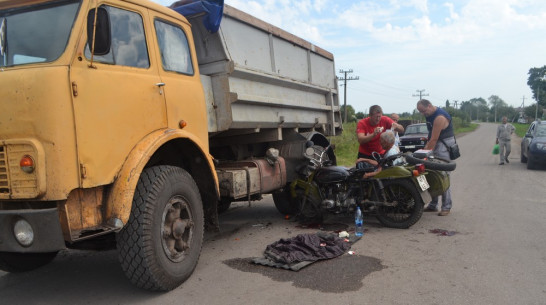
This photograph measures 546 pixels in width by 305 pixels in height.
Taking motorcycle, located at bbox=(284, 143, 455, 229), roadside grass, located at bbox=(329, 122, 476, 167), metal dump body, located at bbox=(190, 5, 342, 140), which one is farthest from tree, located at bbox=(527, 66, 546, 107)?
motorcycle, located at bbox=(284, 143, 455, 229)

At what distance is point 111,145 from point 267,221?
11.9ft

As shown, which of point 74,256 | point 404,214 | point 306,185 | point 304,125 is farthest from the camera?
point 304,125

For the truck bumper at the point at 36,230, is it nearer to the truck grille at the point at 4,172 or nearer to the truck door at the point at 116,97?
the truck grille at the point at 4,172

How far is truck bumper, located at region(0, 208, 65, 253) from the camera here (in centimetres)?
277

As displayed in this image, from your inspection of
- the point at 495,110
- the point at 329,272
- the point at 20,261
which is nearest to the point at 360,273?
the point at 329,272

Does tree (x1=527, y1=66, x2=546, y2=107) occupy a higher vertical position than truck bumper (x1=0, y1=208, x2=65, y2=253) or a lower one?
higher

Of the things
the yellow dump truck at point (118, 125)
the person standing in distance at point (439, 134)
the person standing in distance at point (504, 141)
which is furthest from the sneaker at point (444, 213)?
the person standing in distance at point (504, 141)

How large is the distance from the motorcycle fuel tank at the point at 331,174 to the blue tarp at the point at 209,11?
2.60 metres

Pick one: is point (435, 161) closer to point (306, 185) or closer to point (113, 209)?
point (306, 185)

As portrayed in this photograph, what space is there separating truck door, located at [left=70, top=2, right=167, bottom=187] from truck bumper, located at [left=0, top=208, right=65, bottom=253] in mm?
333

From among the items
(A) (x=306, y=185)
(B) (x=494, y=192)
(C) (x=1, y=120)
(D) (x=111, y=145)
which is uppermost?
(C) (x=1, y=120)

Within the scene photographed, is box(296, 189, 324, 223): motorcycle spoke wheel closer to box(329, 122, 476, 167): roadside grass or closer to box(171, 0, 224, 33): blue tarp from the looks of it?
box(171, 0, 224, 33): blue tarp

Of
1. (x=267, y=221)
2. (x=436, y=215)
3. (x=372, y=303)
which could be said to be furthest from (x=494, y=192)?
(x=372, y=303)

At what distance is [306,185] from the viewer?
6168 millimetres
